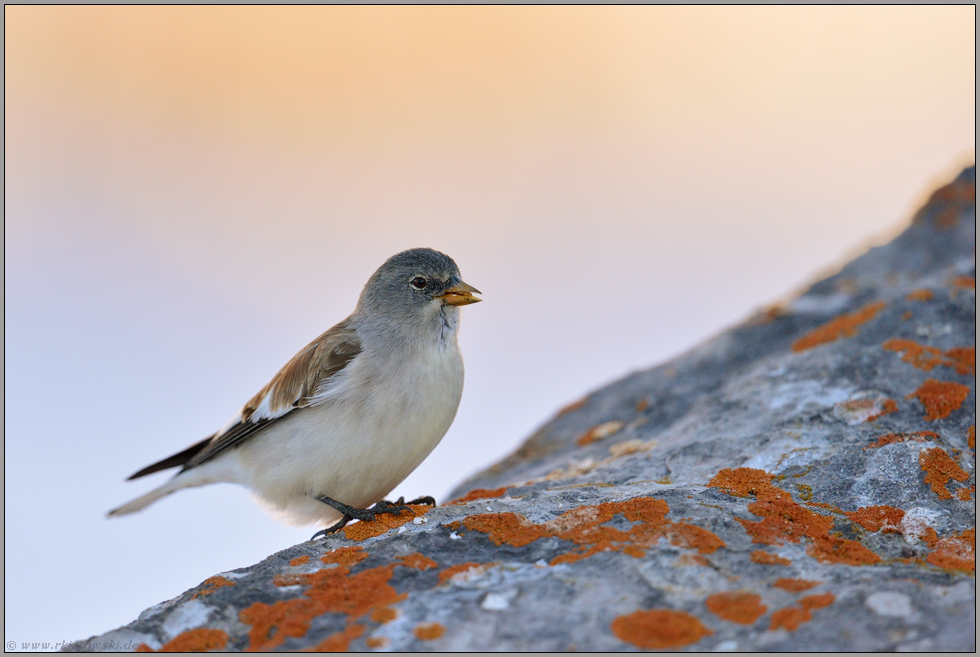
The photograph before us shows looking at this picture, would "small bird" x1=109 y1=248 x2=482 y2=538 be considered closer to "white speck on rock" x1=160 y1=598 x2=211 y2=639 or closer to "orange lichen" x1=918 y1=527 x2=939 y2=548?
"white speck on rock" x1=160 y1=598 x2=211 y2=639

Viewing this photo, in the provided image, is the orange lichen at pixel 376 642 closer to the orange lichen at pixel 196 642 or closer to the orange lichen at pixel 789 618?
the orange lichen at pixel 196 642

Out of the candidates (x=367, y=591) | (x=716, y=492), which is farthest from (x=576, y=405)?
(x=367, y=591)

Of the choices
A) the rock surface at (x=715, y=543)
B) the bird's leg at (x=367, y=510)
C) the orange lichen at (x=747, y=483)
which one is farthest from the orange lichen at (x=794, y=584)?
the bird's leg at (x=367, y=510)

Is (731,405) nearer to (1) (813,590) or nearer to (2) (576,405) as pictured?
(2) (576,405)

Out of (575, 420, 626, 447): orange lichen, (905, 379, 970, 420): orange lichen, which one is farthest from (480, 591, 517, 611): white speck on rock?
(575, 420, 626, 447): orange lichen

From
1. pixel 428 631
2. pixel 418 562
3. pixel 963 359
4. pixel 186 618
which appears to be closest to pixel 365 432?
pixel 418 562

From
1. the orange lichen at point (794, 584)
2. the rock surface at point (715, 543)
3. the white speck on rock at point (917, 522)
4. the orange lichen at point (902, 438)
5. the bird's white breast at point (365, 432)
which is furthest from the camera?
the bird's white breast at point (365, 432)
